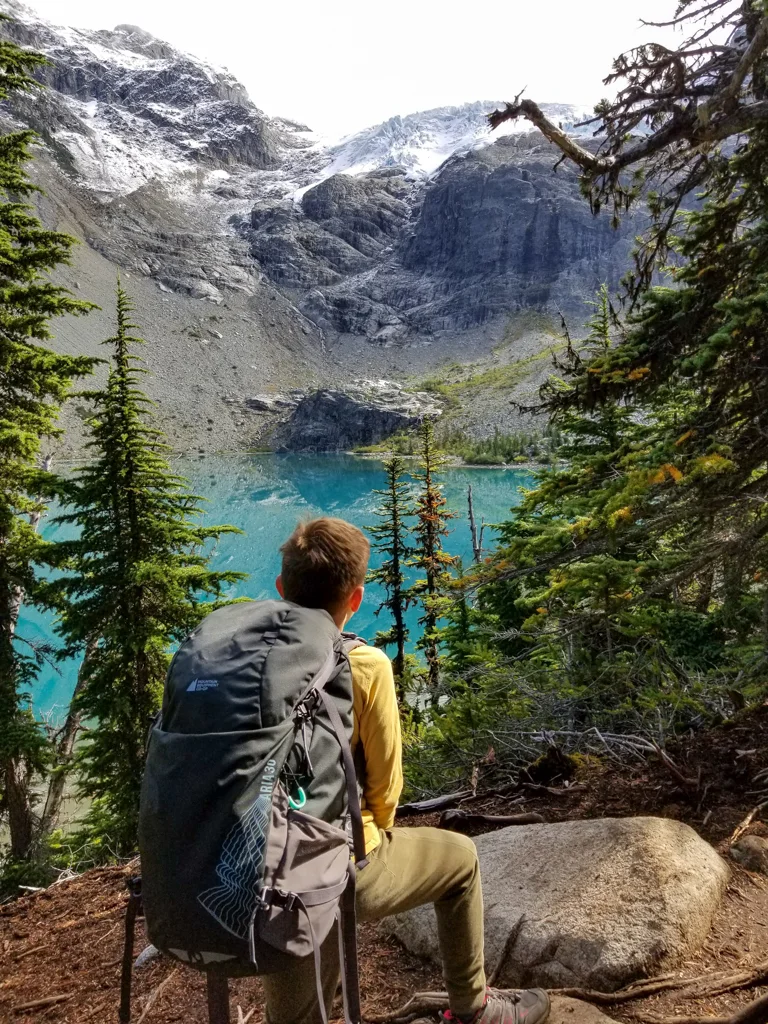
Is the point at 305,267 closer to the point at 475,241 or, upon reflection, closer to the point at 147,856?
the point at 475,241

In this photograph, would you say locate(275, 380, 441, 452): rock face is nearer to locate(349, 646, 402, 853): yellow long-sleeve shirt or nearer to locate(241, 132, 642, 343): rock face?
locate(241, 132, 642, 343): rock face

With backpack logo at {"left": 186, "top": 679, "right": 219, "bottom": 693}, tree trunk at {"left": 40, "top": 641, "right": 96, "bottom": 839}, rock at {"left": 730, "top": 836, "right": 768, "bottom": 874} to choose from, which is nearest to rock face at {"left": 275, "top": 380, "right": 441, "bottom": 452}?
tree trunk at {"left": 40, "top": 641, "right": 96, "bottom": 839}

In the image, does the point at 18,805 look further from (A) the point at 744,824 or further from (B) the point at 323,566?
(B) the point at 323,566

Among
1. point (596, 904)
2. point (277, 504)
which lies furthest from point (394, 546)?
point (277, 504)

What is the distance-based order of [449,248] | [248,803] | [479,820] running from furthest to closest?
[449,248]
[479,820]
[248,803]

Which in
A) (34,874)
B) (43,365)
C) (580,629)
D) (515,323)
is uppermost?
(515,323)

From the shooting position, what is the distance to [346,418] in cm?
12281

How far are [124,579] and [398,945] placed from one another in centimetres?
719

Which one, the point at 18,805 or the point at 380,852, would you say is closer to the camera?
the point at 380,852

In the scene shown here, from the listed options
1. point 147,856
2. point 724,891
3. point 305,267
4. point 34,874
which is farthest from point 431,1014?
point 305,267

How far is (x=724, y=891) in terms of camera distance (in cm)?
250

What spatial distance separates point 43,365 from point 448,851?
27.7 ft

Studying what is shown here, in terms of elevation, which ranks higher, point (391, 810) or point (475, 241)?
point (475, 241)

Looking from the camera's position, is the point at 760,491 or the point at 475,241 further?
the point at 475,241
